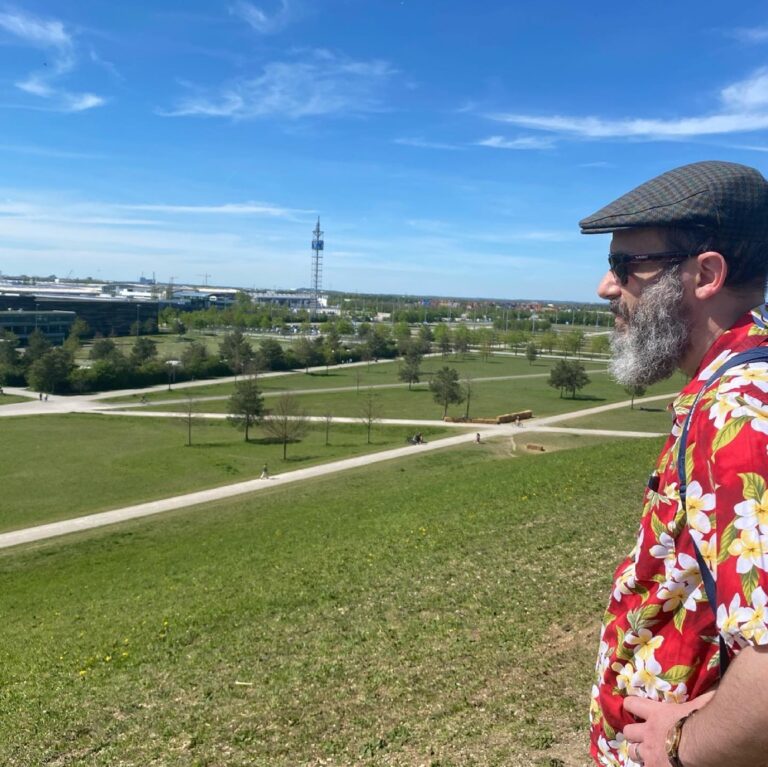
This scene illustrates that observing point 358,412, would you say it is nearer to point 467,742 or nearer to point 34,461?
point 34,461

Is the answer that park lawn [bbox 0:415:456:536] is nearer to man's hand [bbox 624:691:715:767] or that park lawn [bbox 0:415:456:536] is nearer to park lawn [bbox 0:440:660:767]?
park lawn [bbox 0:440:660:767]

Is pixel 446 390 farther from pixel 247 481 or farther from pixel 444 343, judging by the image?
pixel 444 343

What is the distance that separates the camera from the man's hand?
1.88 m

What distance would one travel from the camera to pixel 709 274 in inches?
81.9

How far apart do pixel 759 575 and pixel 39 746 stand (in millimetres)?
6666

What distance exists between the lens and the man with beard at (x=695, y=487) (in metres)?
1.61

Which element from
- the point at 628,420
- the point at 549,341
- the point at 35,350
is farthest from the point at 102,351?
the point at 549,341

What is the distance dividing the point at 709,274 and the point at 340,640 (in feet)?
22.0

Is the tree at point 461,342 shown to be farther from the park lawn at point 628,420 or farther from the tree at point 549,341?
the park lawn at point 628,420

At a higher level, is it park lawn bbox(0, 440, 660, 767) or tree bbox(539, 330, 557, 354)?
tree bbox(539, 330, 557, 354)

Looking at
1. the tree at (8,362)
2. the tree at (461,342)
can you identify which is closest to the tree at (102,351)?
the tree at (8,362)

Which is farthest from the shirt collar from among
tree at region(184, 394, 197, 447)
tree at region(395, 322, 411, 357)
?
tree at region(395, 322, 411, 357)

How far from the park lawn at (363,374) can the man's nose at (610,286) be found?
52645mm

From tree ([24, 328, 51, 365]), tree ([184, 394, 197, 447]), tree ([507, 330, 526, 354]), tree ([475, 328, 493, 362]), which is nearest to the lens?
tree ([184, 394, 197, 447])
